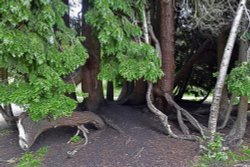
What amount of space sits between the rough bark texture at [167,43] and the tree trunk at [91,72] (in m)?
1.28

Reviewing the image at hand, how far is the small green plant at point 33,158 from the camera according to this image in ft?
16.4

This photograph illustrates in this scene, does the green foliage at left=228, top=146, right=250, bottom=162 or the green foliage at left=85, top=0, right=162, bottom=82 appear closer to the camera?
the green foliage at left=85, top=0, right=162, bottom=82

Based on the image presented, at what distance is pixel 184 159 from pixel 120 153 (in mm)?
1001

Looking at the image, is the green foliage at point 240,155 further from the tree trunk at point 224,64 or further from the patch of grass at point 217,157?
the tree trunk at point 224,64

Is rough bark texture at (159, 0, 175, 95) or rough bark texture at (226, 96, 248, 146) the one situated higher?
rough bark texture at (159, 0, 175, 95)

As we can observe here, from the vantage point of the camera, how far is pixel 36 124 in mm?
5500

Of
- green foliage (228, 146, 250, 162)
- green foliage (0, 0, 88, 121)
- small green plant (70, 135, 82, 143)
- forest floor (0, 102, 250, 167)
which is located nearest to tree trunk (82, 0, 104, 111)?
forest floor (0, 102, 250, 167)

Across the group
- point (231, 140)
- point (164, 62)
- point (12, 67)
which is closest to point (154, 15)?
point (164, 62)

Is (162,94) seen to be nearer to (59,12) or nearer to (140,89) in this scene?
(140,89)

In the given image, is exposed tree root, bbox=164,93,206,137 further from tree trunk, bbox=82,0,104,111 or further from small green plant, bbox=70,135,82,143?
small green plant, bbox=70,135,82,143

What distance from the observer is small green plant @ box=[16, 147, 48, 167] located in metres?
5.00

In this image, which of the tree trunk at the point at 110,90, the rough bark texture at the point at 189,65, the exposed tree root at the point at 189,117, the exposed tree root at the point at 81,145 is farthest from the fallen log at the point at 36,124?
the rough bark texture at the point at 189,65

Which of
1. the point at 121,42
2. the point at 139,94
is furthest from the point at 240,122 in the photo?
the point at 139,94

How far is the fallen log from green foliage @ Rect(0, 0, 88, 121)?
775 millimetres
